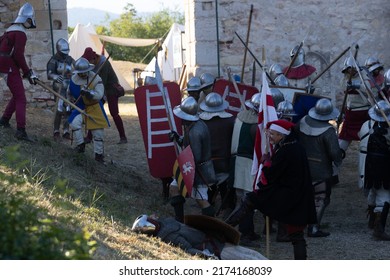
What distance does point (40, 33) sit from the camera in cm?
1449

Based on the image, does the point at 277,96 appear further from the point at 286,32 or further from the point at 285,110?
the point at 286,32

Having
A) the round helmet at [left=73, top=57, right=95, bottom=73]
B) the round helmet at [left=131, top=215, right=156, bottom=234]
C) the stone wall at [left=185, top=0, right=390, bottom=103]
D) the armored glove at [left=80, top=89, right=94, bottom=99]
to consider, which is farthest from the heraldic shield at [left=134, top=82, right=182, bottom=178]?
the stone wall at [left=185, top=0, right=390, bottom=103]

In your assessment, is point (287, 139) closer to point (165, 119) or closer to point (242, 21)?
point (165, 119)

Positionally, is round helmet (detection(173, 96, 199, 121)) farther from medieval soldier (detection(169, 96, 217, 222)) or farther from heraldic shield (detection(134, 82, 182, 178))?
heraldic shield (detection(134, 82, 182, 178))

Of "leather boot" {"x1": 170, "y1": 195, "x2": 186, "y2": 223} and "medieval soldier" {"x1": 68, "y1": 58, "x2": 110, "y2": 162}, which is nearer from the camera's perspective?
"leather boot" {"x1": 170, "y1": 195, "x2": 186, "y2": 223}

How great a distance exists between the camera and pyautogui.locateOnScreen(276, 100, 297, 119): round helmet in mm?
8673

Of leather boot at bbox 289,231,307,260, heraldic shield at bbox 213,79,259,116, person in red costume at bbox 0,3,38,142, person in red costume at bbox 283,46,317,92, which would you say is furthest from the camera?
person in red costume at bbox 283,46,317,92

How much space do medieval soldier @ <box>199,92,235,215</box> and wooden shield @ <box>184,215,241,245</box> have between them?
1.42 m

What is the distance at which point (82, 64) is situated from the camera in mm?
10453

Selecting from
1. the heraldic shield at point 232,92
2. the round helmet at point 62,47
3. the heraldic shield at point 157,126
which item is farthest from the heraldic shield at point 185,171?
the round helmet at point 62,47

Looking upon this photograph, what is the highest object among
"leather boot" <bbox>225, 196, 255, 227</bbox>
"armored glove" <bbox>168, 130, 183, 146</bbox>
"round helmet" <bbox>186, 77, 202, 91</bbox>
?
"round helmet" <bbox>186, 77, 202, 91</bbox>

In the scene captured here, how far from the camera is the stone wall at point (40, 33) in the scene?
568 inches

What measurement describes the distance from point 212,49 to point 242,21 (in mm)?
618

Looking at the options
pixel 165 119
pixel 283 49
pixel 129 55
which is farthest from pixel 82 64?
pixel 129 55
